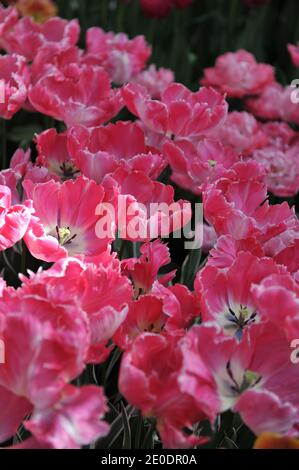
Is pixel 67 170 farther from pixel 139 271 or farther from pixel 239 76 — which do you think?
pixel 239 76

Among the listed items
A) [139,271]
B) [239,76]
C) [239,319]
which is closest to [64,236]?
[139,271]

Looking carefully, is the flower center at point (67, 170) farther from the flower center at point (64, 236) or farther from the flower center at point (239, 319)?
the flower center at point (239, 319)

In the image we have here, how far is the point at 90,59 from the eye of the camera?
1.21 m

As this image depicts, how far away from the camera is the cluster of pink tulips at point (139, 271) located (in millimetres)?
543

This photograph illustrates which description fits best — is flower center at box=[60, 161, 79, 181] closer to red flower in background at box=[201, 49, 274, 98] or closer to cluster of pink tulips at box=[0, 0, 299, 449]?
cluster of pink tulips at box=[0, 0, 299, 449]

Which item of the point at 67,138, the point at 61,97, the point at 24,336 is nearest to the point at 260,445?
the point at 24,336

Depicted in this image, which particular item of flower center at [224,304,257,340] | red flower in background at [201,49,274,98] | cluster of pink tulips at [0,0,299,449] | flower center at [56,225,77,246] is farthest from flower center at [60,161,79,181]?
red flower in background at [201,49,274,98]

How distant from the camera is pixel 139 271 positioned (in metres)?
0.75

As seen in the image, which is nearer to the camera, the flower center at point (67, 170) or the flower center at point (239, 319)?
the flower center at point (239, 319)

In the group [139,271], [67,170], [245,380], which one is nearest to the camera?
[245,380]

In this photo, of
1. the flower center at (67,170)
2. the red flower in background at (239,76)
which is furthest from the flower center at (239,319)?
the red flower in background at (239,76)
